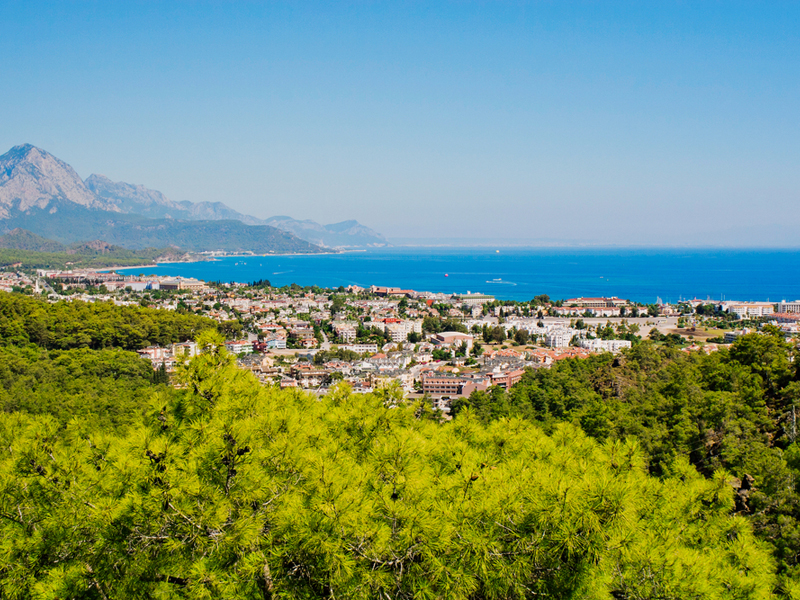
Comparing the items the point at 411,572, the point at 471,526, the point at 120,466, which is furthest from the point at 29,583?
the point at 471,526

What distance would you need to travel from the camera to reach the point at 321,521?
226 cm

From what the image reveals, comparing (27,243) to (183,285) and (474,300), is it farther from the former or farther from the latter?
→ (474,300)

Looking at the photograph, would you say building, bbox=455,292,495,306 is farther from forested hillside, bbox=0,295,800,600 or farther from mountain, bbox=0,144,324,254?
mountain, bbox=0,144,324,254

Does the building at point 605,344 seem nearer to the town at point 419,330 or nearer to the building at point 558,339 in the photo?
the town at point 419,330

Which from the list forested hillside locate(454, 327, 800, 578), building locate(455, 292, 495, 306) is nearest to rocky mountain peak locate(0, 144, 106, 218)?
building locate(455, 292, 495, 306)

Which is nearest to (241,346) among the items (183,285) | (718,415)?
(718,415)

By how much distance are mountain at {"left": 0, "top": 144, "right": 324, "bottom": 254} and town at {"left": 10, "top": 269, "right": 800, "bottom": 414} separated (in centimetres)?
9409

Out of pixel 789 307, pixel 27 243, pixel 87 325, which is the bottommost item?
pixel 87 325

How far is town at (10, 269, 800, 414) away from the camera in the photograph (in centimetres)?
1972

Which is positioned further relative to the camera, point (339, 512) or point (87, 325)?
point (87, 325)

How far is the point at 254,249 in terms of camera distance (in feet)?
456

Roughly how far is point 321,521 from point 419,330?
28.7 metres

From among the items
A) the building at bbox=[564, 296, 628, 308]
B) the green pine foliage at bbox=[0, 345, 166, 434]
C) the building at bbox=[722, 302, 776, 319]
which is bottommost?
the green pine foliage at bbox=[0, 345, 166, 434]

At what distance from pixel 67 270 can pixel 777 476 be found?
232ft
